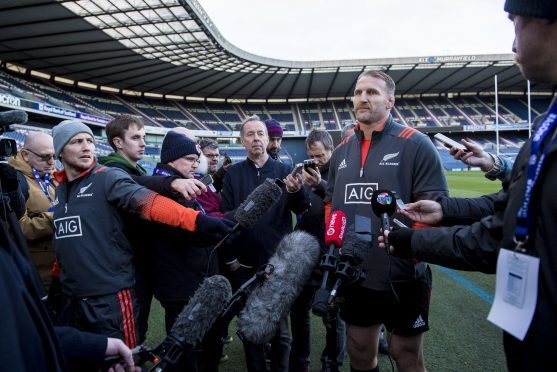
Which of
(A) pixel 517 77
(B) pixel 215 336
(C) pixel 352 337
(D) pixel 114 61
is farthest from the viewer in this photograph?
(A) pixel 517 77

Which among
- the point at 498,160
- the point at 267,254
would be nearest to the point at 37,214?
the point at 267,254

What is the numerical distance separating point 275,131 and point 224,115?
41953mm

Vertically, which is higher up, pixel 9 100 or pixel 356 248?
pixel 9 100

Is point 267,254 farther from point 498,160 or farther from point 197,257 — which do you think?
point 498,160

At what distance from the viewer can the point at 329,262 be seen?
1.44 m

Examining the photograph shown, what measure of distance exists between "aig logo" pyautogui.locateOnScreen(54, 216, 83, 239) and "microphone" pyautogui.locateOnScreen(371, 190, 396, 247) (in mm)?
1640

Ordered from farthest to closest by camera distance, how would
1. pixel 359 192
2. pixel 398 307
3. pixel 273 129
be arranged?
pixel 273 129
pixel 359 192
pixel 398 307

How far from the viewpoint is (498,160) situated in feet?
7.72

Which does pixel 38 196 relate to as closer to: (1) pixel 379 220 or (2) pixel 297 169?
(2) pixel 297 169

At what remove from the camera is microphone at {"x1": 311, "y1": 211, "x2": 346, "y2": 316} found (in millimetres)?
1291

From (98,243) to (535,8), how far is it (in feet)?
7.10

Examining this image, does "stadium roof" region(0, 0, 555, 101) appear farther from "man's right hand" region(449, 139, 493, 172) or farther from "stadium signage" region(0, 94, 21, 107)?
"man's right hand" region(449, 139, 493, 172)

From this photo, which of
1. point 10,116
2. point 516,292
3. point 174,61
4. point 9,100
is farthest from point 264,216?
point 174,61

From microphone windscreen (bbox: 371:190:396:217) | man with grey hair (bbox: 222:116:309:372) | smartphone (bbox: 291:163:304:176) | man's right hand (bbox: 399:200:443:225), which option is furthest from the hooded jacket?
man's right hand (bbox: 399:200:443:225)
